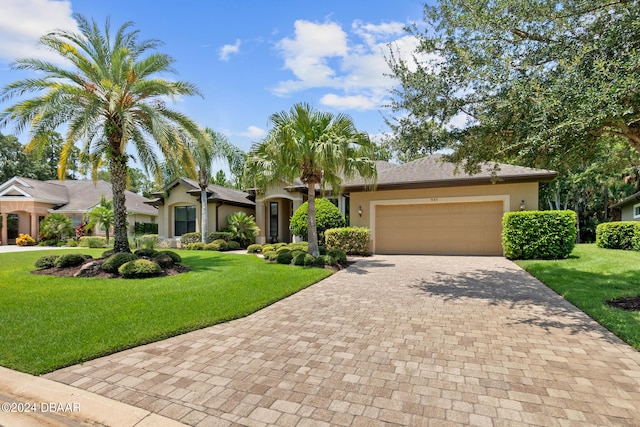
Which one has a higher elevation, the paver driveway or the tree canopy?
the tree canopy

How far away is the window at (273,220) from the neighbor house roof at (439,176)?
7115mm

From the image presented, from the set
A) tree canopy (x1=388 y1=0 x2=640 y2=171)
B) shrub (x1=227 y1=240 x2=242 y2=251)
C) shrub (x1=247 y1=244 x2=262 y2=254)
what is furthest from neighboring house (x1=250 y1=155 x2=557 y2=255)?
shrub (x1=227 y1=240 x2=242 y2=251)

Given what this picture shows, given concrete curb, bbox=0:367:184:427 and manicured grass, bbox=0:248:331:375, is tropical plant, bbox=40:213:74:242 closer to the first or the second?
manicured grass, bbox=0:248:331:375

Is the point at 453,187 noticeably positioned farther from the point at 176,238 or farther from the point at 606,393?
the point at 176,238

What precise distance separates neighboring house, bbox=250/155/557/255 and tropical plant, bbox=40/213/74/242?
68.3ft

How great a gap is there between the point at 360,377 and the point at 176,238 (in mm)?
20084

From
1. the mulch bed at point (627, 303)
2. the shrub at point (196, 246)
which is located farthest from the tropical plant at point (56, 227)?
the mulch bed at point (627, 303)

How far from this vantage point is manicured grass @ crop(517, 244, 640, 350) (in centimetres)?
494

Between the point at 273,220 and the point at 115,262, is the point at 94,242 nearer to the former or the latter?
the point at 273,220

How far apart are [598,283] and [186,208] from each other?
69.3 feet

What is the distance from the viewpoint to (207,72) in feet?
37.9

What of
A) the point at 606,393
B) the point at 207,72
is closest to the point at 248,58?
the point at 207,72

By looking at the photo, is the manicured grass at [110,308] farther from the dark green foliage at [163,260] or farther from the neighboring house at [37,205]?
the neighboring house at [37,205]

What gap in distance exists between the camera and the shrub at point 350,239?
1461cm
